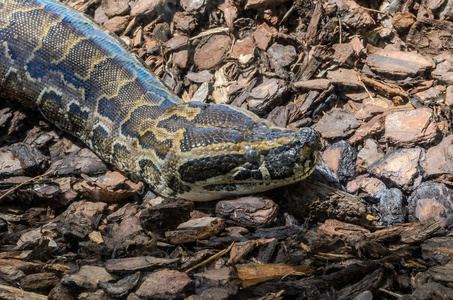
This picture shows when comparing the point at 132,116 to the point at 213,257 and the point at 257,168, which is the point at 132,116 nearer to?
the point at 257,168

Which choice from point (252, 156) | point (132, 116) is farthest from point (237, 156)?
point (132, 116)

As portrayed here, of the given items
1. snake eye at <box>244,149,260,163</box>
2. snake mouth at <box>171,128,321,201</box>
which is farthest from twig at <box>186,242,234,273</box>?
snake eye at <box>244,149,260,163</box>

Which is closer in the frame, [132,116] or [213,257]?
[213,257]

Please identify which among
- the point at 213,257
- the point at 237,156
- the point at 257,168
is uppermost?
the point at 237,156

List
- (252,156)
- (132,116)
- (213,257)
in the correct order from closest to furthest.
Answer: (213,257), (252,156), (132,116)

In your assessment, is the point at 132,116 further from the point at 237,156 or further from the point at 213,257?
the point at 213,257

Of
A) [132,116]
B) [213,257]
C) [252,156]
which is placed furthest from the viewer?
[132,116]

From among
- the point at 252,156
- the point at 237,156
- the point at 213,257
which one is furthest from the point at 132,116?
the point at 213,257

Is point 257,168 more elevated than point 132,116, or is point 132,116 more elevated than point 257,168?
point 132,116
